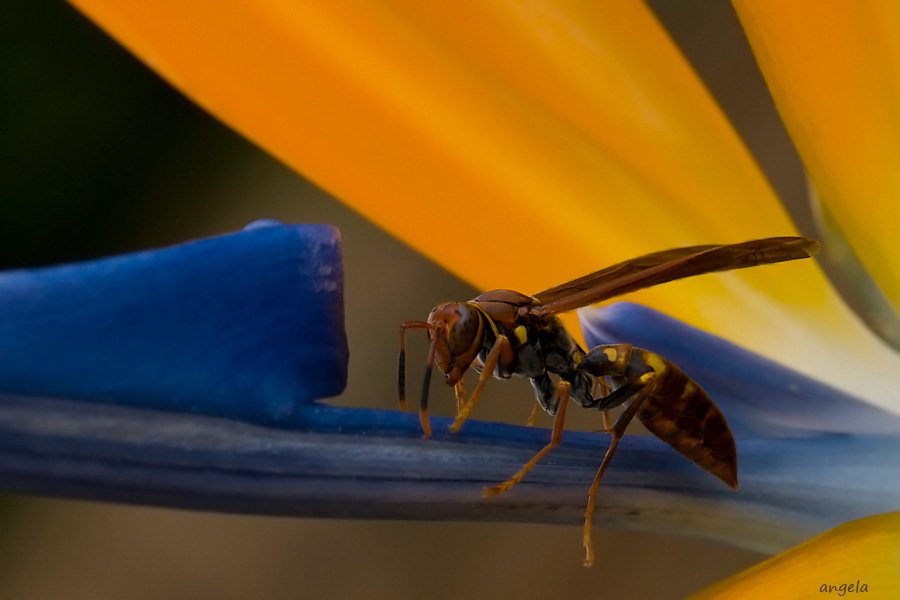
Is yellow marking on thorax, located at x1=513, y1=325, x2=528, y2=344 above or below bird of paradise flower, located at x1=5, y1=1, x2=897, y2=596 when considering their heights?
below

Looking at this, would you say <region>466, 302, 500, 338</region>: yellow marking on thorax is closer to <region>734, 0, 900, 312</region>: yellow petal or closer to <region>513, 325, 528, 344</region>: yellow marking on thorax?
<region>513, 325, 528, 344</region>: yellow marking on thorax

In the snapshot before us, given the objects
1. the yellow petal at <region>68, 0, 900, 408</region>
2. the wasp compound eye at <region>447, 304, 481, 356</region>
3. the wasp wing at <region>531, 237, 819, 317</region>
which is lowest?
the wasp compound eye at <region>447, 304, 481, 356</region>

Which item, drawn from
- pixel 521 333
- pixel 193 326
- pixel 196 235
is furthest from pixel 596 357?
pixel 196 235

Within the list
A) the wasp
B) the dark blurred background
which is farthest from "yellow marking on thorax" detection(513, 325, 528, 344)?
the dark blurred background

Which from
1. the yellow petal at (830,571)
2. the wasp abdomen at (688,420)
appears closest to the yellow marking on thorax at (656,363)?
the wasp abdomen at (688,420)

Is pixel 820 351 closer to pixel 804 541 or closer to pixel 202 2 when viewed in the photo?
pixel 804 541

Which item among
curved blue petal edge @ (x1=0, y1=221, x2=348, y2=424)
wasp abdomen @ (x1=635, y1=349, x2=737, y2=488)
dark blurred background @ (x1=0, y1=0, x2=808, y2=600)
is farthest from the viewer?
dark blurred background @ (x1=0, y1=0, x2=808, y2=600)
